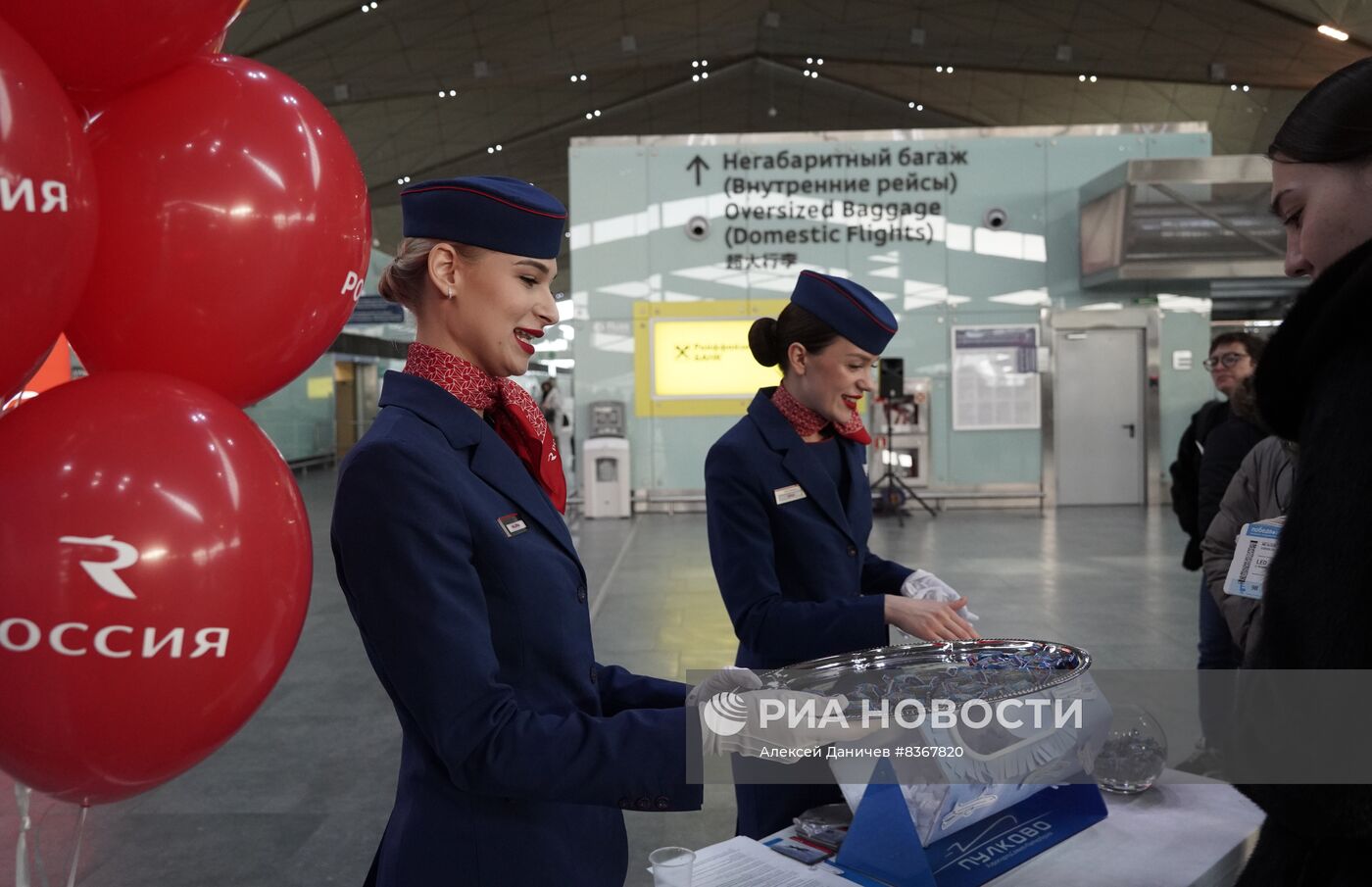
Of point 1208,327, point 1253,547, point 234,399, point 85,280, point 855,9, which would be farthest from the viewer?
point 855,9

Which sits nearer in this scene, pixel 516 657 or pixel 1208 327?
pixel 516 657

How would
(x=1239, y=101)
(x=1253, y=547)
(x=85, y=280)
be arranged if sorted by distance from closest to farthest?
(x=85, y=280), (x=1253, y=547), (x=1239, y=101)

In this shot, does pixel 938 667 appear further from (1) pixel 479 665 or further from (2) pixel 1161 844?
(1) pixel 479 665

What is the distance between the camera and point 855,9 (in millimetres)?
16031

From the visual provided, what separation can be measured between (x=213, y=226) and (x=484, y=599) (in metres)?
0.55

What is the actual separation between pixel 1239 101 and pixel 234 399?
68.1ft

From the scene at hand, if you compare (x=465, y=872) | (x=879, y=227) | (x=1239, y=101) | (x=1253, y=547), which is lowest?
(x=465, y=872)

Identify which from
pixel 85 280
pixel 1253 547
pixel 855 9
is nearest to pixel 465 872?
pixel 85 280

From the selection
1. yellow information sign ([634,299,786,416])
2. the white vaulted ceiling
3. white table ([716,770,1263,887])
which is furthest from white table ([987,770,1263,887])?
the white vaulted ceiling

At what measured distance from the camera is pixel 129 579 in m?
1.05

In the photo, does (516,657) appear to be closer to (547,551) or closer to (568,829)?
(547,551)

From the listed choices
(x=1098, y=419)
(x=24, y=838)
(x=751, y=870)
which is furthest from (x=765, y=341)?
(x=1098, y=419)

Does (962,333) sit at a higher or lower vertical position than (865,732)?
higher

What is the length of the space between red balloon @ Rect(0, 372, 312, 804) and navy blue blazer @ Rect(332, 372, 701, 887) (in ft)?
0.42
